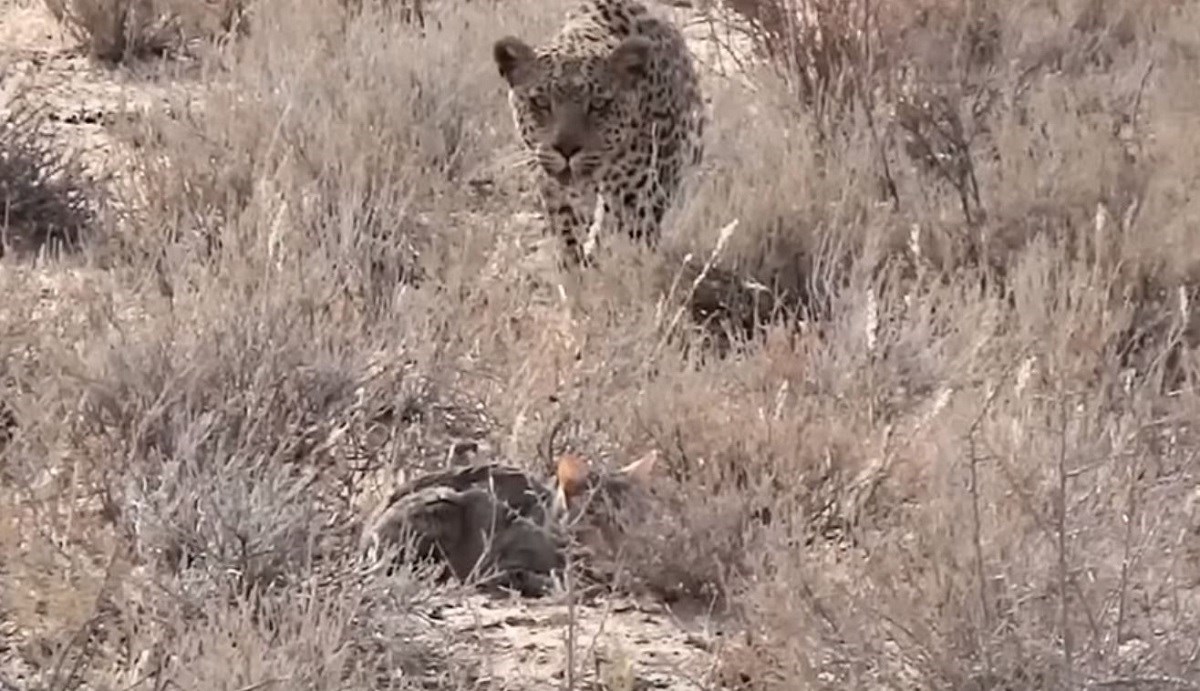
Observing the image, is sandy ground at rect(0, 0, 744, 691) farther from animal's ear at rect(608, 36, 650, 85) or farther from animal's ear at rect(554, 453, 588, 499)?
animal's ear at rect(608, 36, 650, 85)

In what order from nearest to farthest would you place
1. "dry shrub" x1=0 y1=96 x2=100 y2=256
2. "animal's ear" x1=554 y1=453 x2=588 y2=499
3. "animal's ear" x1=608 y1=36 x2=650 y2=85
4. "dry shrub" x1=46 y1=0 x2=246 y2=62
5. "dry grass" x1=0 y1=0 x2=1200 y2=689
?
"dry grass" x1=0 y1=0 x2=1200 y2=689
"animal's ear" x1=554 y1=453 x2=588 y2=499
"animal's ear" x1=608 y1=36 x2=650 y2=85
"dry shrub" x1=0 y1=96 x2=100 y2=256
"dry shrub" x1=46 y1=0 x2=246 y2=62

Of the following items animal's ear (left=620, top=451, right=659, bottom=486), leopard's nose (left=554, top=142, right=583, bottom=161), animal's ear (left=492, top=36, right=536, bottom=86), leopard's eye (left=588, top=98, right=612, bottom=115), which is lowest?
animal's ear (left=620, top=451, right=659, bottom=486)

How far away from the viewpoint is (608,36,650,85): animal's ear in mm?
7688

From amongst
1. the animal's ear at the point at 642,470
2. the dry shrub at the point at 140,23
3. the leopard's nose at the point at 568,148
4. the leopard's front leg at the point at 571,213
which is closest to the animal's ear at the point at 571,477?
the animal's ear at the point at 642,470

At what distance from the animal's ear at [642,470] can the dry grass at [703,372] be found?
2.0 inches

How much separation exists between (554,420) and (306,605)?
5.28ft

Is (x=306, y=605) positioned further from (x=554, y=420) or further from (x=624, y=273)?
(x=624, y=273)

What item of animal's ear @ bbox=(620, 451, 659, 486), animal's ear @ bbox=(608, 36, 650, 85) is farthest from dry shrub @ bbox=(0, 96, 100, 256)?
animal's ear @ bbox=(620, 451, 659, 486)

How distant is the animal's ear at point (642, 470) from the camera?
553 centimetres

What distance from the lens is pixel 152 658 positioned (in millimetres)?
4328

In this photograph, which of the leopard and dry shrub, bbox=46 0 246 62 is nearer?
the leopard

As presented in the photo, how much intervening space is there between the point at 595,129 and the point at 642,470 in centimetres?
235

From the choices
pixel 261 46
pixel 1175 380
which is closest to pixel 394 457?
pixel 1175 380

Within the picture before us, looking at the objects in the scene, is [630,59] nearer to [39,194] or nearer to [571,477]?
[39,194]
